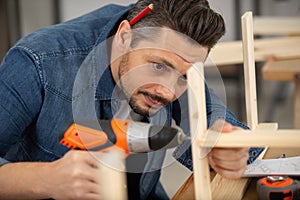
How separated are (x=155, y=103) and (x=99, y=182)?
398 millimetres

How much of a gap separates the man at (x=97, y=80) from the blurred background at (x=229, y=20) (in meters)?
2.23

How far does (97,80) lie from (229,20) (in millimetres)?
2722

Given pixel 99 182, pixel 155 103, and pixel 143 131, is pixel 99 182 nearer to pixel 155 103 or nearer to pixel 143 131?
pixel 143 131

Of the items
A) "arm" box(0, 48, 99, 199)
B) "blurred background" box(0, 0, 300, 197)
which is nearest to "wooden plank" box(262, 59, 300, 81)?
"arm" box(0, 48, 99, 199)

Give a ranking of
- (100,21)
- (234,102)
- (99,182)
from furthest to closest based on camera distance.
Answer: (234,102)
(100,21)
(99,182)

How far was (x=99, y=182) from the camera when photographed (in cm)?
89

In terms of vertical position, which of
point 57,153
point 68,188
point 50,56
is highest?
point 50,56

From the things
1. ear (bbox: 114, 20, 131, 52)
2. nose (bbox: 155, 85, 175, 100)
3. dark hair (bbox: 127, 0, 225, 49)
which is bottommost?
nose (bbox: 155, 85, 175, 100)

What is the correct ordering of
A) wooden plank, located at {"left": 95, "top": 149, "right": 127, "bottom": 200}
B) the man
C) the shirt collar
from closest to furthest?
1. wooden plank, located at {"left": 95, "top": 149, "right": 127, "bottom": 200}
2. the man
3. the shirt collar

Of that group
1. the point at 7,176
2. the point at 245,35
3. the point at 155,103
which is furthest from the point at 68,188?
the point at 245,35

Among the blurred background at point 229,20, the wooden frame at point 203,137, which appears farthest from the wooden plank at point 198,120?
the blurred background at point 229,20

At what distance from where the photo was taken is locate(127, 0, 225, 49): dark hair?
1.22m

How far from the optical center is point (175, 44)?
121 centimetres

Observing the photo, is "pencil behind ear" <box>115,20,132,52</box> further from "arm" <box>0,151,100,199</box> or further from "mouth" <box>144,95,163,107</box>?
"arm" <box>0,151,100,199</box>
